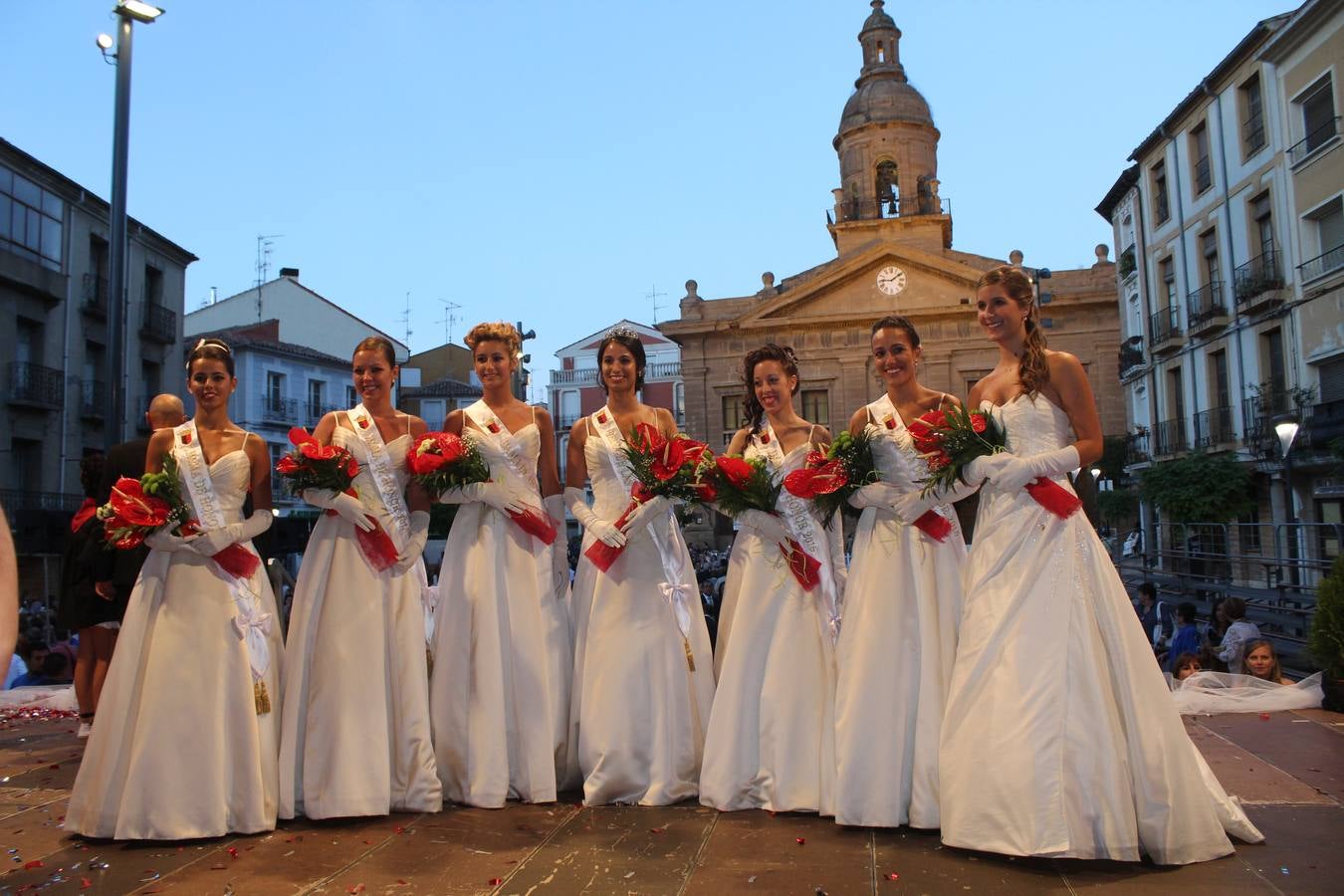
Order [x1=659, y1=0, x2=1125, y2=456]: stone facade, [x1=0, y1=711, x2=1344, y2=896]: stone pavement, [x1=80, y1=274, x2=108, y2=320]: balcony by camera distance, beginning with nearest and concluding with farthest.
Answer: [x1=0, y1=711, x2=1344, y2=896]: stone pavement → [x1=80, y1=274, x2=108, y2=320]: balcony → [x1=659, y1=0, x2=1125, y2=456]: stone facade

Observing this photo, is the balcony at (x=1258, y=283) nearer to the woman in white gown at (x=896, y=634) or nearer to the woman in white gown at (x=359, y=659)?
the woman in white gown at (x=896, y=634)

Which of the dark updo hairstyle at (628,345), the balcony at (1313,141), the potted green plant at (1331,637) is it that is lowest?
the potted green plant at (1331,637)

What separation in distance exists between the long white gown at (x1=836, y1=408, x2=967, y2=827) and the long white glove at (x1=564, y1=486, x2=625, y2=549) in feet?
4.01

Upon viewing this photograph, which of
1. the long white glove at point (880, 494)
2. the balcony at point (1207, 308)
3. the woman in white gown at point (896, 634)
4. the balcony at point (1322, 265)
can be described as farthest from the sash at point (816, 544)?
the balcony at point (1207, 308)

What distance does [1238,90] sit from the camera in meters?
27.9

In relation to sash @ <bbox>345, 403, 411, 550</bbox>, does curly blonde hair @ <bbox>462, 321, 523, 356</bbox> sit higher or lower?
higher

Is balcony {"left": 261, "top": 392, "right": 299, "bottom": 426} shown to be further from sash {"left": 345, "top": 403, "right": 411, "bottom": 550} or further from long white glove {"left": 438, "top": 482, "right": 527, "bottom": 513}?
long white glove {"left": 438, "top": 482, "right": 527, "bottom": 513}

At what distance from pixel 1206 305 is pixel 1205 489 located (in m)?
8.52

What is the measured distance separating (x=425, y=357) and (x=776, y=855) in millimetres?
61436

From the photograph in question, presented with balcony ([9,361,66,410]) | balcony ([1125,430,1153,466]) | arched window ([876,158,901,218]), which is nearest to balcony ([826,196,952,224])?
arched window ([876,158,901,218])

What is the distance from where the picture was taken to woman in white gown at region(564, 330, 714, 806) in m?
5.04

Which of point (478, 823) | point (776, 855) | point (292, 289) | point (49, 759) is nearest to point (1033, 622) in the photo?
point (776, 855)

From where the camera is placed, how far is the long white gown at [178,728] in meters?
4.54

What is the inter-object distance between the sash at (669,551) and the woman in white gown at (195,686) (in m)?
1.79
